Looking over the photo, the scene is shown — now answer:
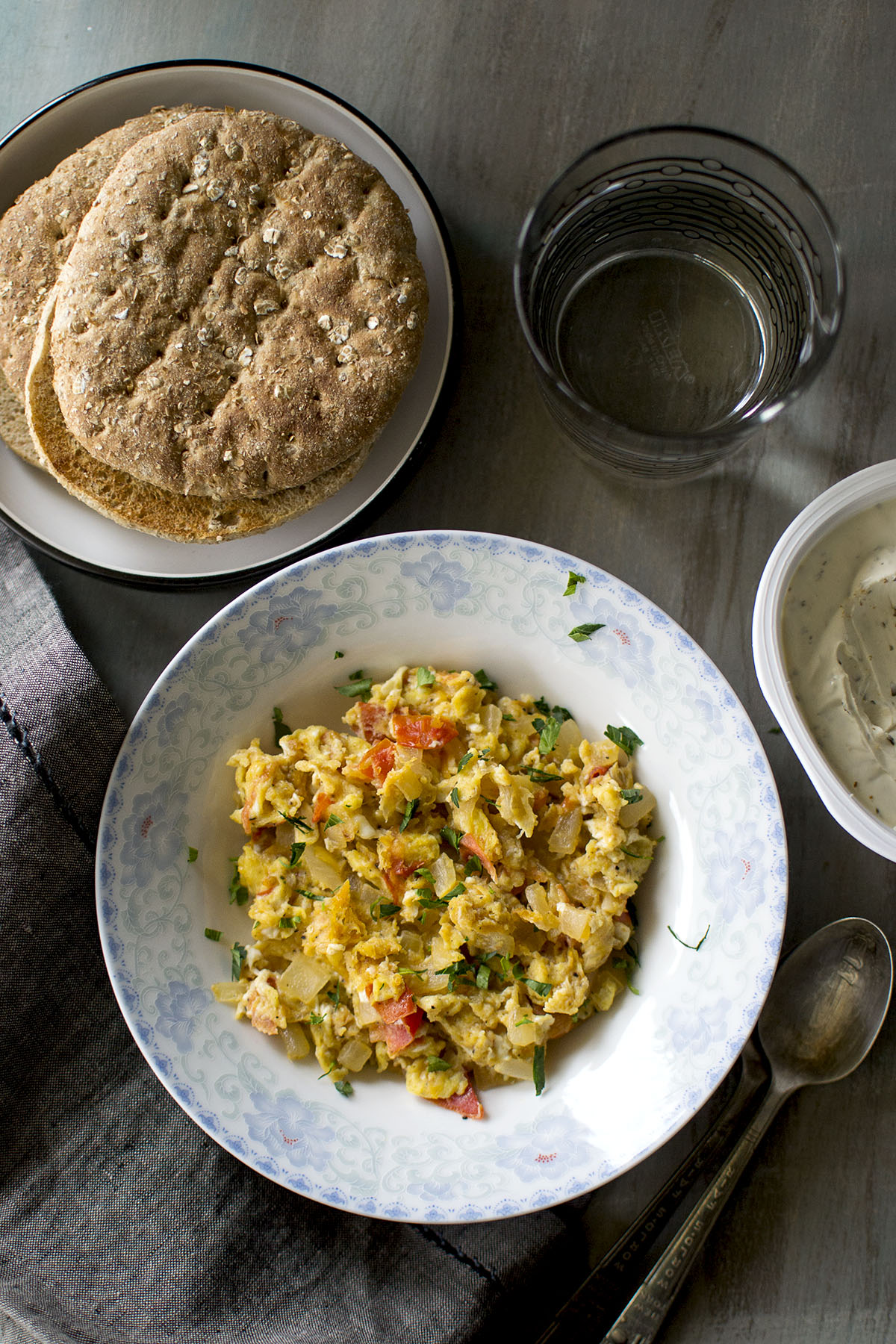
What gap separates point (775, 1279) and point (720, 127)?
291 centimetres

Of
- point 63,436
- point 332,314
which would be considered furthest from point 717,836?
point 63,436

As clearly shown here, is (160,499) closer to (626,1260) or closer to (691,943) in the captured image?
(691,943)

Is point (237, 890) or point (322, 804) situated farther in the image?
point (237, 890)

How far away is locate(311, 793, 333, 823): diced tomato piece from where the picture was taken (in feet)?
6.59

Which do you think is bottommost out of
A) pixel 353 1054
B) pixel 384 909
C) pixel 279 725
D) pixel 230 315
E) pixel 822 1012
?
pixel 822 1012

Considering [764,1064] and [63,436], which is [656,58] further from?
[764,1064]

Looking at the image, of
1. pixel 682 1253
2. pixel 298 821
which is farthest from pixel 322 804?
pixel 682 1253

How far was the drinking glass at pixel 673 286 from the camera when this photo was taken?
2.16 metres

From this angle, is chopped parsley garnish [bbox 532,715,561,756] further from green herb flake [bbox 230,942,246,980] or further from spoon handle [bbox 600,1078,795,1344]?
spoon handle [bbox 600,1078,795,1344]

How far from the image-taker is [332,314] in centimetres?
205

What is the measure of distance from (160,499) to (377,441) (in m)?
0.54

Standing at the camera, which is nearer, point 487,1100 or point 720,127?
Answer: point 487,1100

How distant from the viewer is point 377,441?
2.28 m

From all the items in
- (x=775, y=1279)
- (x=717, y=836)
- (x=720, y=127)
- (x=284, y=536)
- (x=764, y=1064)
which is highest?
(x=720, y=127)
